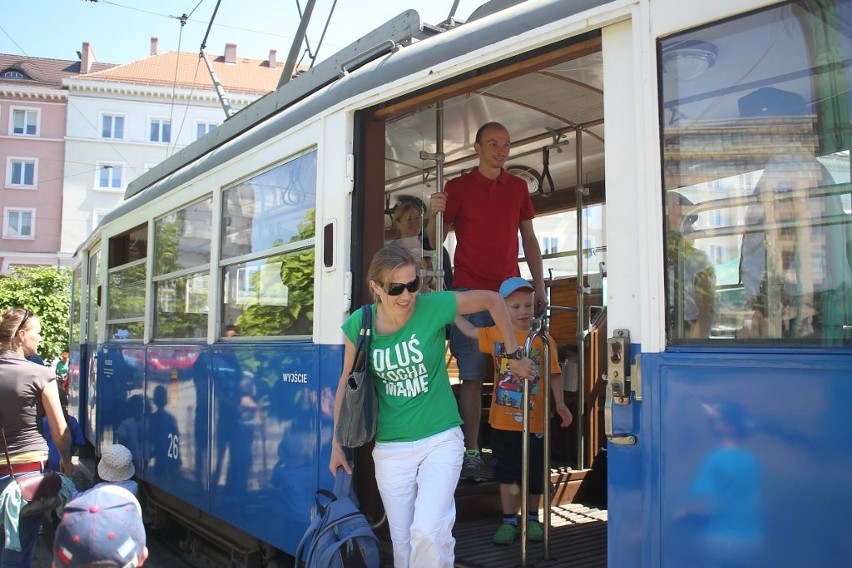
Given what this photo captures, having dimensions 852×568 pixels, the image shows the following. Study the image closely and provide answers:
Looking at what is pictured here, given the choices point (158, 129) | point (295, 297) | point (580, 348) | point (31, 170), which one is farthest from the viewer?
point (158, 129)

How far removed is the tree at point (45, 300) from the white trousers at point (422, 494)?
22234 millimetres

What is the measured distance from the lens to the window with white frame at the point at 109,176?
36969mm

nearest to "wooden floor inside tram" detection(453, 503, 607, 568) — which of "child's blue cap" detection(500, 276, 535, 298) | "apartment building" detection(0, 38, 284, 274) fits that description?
"child's blue cap" detection(500, 276, 535, 298)

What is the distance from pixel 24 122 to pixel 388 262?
39587mm

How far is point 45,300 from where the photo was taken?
23.9 m

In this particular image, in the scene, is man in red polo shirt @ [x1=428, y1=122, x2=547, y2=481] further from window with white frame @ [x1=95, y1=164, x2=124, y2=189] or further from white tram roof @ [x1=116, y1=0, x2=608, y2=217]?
window with white frame @ [x1=95, y1=164, x2=124, y2=189]

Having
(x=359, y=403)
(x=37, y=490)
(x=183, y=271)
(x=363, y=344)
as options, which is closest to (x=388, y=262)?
(x=363, y=344)

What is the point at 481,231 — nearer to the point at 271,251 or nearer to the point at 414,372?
the point at 271,251

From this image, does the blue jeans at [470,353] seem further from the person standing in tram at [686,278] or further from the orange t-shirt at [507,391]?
the person standing in tram at [686,278]

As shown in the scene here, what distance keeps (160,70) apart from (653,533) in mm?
41107

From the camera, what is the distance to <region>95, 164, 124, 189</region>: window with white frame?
121ft

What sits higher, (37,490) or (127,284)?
(127,284)

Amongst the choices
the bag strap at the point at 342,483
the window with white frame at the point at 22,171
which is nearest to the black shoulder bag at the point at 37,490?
the bag strap at the point at 342,483

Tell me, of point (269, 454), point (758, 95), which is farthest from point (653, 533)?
point (269, 454)
